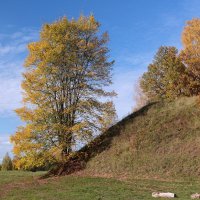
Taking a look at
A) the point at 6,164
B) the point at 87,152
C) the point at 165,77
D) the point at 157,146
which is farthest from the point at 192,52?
the point at 6,164

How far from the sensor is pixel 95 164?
3036cm

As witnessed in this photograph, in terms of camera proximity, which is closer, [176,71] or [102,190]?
[102,190]

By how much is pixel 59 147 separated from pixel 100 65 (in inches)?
320

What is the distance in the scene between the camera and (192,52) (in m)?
41.8

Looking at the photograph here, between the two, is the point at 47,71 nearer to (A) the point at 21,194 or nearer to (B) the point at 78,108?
(B) the point at 78,108

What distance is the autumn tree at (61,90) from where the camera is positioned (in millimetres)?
30266

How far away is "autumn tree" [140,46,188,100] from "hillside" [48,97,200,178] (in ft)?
23.4

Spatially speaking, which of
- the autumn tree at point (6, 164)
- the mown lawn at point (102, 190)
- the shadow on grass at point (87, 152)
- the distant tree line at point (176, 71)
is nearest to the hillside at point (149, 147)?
the shadow on grass at point (87, 152)

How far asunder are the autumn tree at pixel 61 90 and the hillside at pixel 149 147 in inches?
74.9

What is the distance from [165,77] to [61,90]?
59.5 feet

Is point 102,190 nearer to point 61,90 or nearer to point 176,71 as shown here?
point 61,90

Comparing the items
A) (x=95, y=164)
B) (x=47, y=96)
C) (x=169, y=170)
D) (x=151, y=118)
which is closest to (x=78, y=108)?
(x=47, y=96)

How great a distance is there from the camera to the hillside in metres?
27.5

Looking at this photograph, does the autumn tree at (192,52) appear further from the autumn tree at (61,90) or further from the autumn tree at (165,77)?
the autumn tree at (61,90)
